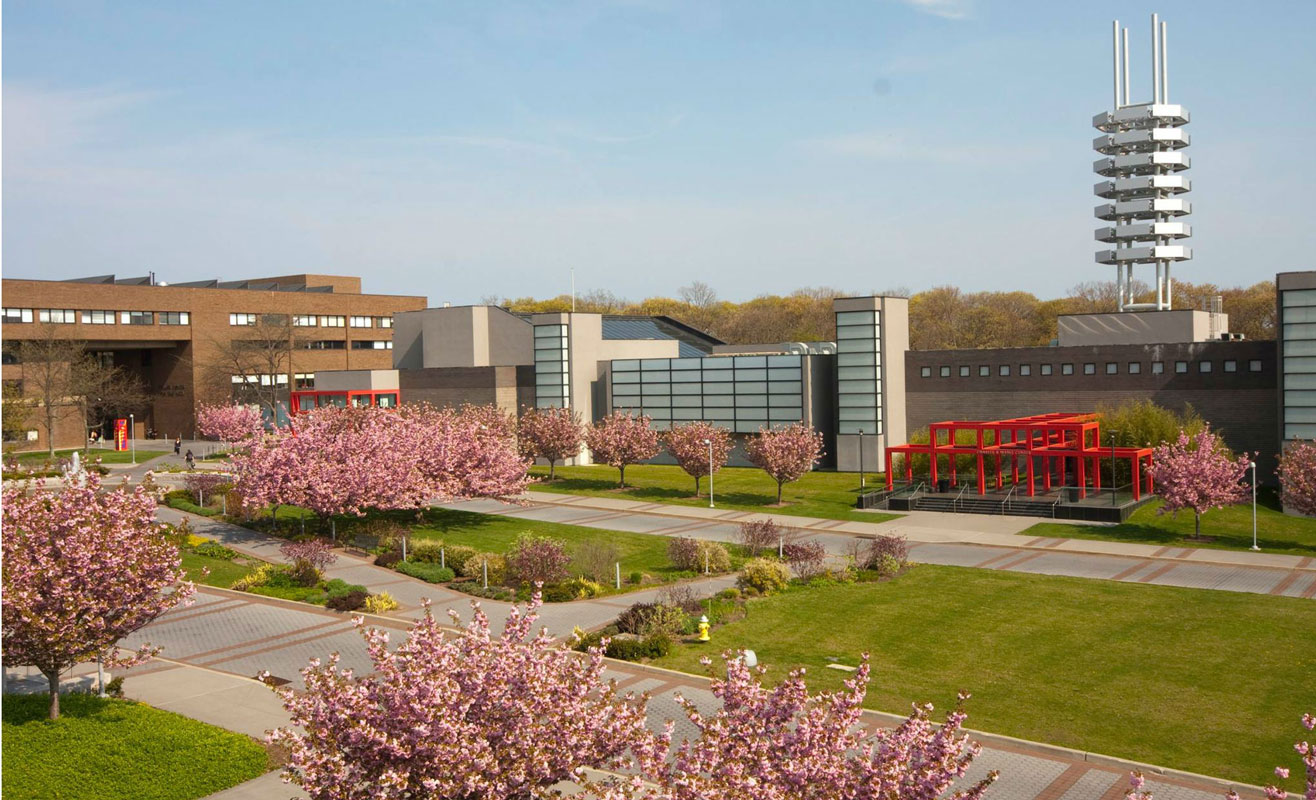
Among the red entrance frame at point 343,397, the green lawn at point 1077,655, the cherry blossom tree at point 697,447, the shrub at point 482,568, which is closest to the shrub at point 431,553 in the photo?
the shrub at point 482,568

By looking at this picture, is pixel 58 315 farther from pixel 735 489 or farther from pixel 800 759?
pixel 800 759

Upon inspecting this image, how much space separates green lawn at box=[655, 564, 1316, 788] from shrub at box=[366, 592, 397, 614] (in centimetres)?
872

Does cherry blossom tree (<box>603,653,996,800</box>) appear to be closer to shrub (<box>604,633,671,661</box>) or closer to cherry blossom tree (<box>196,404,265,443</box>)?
shrub (<box>604,633,671,661</box>)

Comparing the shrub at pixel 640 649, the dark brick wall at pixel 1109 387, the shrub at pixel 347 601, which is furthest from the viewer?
the dark brick wall at pixel 1109 387

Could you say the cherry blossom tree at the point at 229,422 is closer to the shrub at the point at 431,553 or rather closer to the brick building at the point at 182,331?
the brick building at the point at 182,331

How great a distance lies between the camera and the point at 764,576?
31094 millimetres

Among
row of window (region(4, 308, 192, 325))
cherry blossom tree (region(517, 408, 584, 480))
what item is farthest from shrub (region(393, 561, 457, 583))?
row of window (region(4, 308, 192, 325))

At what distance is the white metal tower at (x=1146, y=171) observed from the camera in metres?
75.1

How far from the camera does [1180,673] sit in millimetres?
22578

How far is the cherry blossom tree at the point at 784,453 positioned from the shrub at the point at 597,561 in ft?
51.7

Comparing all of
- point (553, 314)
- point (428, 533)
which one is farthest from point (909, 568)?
point (553, 314)

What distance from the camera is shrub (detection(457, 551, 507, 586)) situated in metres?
32.3

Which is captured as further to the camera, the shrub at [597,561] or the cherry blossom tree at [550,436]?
the cherry blossom tree at [550,436]

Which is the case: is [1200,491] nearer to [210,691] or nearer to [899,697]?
[899,697]
